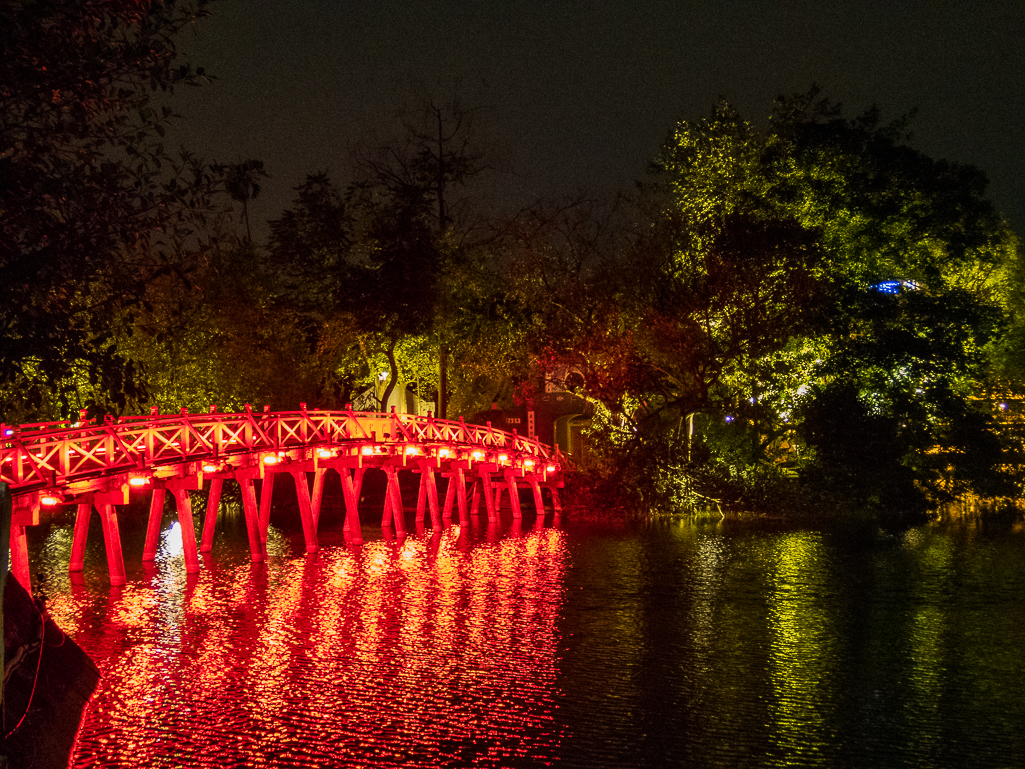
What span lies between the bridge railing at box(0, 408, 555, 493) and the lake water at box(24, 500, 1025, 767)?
323cm

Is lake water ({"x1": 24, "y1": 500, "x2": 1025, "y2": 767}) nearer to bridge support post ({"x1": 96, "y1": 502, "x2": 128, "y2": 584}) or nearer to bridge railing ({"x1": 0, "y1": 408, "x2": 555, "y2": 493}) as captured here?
bridge support post ({"x1": 96, "y1": 502, "x2": 128, "y2": 584})

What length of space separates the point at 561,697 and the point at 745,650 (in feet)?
15.2

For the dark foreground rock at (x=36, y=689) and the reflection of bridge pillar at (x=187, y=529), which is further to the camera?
the reflection of bridge pillar at (x=187, y=529)

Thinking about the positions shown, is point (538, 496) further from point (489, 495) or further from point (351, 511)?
point (351, 511)

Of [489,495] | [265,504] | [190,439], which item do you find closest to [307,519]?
[265,504]

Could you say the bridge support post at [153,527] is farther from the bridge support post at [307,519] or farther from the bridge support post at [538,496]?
the bridge support post at [538,496]

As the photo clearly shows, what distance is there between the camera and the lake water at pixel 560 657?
45.2 feet

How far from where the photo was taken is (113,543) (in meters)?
25.7

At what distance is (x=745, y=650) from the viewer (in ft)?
62.6

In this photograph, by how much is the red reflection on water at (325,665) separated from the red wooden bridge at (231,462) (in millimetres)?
2069

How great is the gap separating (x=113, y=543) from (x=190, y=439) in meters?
3.08

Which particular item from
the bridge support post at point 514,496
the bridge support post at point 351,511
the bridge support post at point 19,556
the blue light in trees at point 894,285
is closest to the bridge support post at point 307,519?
the bridge support post at point 351,511

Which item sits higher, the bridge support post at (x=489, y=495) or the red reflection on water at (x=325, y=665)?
the bridge support post at (x=489, y=495)

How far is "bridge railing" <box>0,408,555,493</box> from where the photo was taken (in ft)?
67.6
